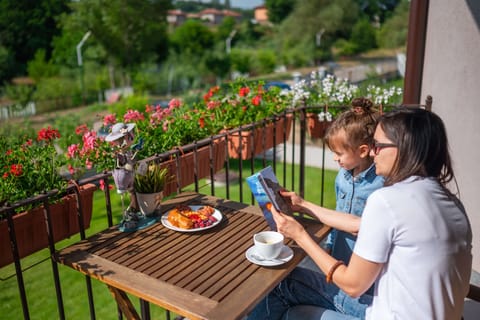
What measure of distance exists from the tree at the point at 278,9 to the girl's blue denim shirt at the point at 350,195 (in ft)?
199

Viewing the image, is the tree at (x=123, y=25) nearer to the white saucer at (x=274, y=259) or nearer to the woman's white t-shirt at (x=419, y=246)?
the white saucer at (x=274, y=259)

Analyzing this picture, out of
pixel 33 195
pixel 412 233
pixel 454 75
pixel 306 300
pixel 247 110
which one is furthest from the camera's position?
pixel 247 110

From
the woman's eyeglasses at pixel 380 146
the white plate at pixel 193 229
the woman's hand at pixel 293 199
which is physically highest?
the woman's eyeglasses at pixel 380 146

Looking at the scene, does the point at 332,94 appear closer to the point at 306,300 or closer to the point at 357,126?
the point at 357,126

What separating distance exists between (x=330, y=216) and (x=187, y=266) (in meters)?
0.74

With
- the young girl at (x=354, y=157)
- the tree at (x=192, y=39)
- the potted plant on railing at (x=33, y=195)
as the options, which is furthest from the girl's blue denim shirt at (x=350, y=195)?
→ the tree at (x=192, y=39)

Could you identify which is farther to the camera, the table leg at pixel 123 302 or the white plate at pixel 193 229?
the white plate at pixel 193 229

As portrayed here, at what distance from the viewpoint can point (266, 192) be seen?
1.87m

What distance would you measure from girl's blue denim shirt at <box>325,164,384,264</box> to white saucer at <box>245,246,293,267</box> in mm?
428

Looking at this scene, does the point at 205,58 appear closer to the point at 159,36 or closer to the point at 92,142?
the point at 159,36

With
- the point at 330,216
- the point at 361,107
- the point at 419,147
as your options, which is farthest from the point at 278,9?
the point at 419,147

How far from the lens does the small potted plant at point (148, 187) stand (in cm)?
214

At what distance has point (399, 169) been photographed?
4.64ft

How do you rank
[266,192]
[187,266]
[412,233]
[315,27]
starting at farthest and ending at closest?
[315,27]
[266,192]
[187,266]
[412,233]
